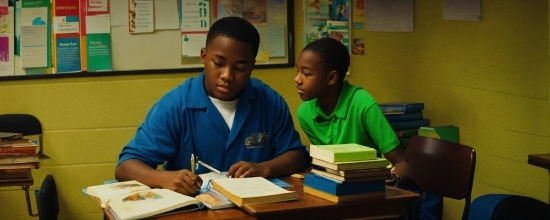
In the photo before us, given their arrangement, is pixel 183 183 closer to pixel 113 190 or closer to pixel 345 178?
pixel 113 190

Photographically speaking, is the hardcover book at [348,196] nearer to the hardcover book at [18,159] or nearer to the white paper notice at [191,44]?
the hardcover book at [18,159]

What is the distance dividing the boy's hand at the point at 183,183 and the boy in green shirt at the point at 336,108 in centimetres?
101

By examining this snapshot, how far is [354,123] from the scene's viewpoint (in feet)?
9.11

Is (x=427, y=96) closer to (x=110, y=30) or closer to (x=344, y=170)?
(x=110, y=30)

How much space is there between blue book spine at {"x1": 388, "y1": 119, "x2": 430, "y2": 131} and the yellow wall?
0.65 ft

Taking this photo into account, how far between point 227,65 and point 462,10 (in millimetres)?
2179

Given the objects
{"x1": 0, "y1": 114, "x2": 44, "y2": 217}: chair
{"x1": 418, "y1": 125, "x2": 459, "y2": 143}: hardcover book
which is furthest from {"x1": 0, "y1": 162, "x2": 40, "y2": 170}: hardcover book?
{"x1": 418, "y1": 125, "x2": 459, "y2": 143}: hardcover book

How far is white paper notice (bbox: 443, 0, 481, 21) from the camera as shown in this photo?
3.93m

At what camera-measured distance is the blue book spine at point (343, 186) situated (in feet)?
5.98

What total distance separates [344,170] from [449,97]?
2.35 meters

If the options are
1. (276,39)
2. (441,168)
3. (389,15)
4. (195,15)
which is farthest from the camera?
(389,15)

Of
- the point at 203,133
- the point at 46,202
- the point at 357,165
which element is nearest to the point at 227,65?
the point at 203,133

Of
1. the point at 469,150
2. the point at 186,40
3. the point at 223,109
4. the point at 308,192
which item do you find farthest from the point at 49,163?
the point at 469,150

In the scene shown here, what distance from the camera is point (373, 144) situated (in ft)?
9.27
